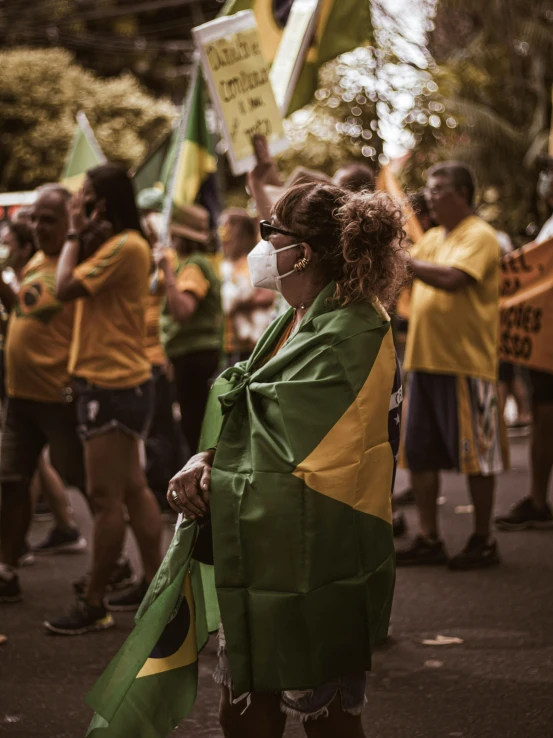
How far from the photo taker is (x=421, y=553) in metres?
6.09

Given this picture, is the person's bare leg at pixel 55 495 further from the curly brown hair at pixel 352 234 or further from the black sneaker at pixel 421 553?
the curly brown hair at pixel 352 234

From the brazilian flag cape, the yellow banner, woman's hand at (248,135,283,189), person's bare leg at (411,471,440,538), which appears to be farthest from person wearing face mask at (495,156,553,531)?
the brazilian flag cape

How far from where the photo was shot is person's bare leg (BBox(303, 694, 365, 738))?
276 centimetres

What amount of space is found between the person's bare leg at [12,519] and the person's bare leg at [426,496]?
81.7 inches

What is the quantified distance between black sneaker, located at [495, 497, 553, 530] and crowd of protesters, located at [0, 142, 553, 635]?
10 mm

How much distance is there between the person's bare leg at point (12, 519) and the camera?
5699mm

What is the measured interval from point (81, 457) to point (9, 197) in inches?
284

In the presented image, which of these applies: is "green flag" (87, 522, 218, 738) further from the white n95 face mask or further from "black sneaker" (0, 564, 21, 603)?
"black sneaker" (0, 564, 21, 603)

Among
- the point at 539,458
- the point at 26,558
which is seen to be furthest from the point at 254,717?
the point at 539,458

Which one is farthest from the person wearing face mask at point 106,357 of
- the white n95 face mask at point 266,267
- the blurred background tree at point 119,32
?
the blurred background tree at point 119,32

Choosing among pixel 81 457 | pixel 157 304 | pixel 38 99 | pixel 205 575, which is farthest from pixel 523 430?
pixel 38 99

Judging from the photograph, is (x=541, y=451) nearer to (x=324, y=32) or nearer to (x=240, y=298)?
(x=240, y=298)

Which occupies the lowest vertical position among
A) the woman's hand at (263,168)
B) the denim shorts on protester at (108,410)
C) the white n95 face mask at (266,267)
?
the denim shorts on protester at (108,410)

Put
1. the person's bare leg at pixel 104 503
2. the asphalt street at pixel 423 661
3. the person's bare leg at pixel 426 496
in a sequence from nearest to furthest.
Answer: the asphalt street at pixel 423 661
the person's bare leg at pixel 104 503
the person's bare leg at pixel 426 496
